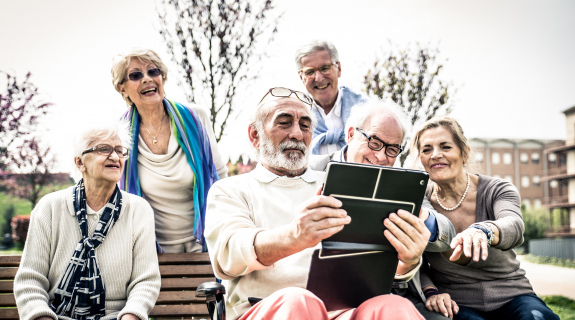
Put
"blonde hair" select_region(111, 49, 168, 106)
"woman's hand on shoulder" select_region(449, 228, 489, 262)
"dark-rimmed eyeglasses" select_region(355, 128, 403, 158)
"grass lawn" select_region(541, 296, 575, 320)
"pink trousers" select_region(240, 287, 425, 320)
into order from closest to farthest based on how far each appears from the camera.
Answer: "pink trousers" select_region(240, 287, 425, 320) → "woman's hand on shoulder" select_region(449, 228, 489, 262) → "dark-rimmed eyeglasses" select_region(355, 128, 403, 158) → "blonde hair" select_region(111, 49, 168, 106) → "grass lawn" select_region(541, 296, 575, 320)

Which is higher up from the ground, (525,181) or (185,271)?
(185,271)

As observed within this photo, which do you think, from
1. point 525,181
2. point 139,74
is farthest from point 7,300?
point 525,181

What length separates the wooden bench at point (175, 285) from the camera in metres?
3.09

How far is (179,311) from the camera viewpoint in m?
3.10

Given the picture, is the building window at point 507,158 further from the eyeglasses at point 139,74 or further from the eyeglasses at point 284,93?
the eyeglasses at point 284,93

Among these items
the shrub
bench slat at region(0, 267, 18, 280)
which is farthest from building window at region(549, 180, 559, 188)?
bench slat at region(0, 267, 18, 280)

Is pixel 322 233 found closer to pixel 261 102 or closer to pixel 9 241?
pixel 261 102

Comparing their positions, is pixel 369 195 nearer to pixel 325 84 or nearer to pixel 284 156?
pixel 284 156

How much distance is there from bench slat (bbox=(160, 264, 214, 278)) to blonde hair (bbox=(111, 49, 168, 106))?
137 cm

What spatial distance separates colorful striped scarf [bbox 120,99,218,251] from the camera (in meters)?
3.35

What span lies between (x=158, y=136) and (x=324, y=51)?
151cm

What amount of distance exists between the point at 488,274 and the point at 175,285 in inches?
76.7

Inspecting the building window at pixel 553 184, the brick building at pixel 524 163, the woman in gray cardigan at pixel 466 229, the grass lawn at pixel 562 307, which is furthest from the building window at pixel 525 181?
the woman in gray cardigan at pixel 466 229

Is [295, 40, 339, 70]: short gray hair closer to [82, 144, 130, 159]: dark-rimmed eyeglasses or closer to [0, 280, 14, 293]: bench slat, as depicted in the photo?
[82, 144, 130, 159]: dark-rimmed eyeglasses
